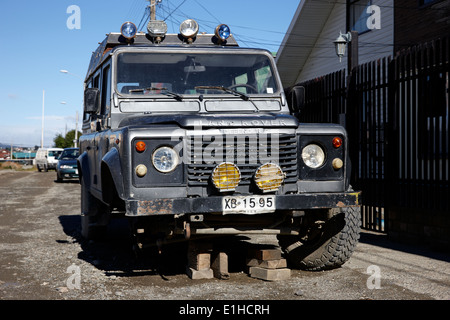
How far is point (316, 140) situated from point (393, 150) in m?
2.92

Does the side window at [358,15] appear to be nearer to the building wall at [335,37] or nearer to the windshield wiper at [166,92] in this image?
the building wall at [335,37]

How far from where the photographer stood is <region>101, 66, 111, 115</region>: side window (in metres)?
5.94

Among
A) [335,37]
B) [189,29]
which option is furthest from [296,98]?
[335,37]

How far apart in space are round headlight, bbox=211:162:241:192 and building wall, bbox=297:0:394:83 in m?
10.5

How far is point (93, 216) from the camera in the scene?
770 cm

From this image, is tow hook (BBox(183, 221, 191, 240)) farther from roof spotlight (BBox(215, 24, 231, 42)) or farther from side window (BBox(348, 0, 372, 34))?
side window (BBox(348, 0, 372, 34))

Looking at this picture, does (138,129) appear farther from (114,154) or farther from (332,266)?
(332,266)

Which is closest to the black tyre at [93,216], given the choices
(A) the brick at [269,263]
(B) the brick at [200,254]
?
(B) the brick at [200,254]

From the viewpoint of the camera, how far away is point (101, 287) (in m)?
4.99

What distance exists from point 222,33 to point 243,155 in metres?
2.44

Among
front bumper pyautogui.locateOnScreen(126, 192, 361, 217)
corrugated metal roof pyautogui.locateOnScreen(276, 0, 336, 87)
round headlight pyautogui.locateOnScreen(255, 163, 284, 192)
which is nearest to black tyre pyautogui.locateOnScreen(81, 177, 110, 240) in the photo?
front bumper pyautogui.locateOnScreen(126, 192, 361, 217)

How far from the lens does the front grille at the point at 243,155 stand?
15.4 ft

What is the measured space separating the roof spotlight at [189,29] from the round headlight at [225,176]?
102 inches
